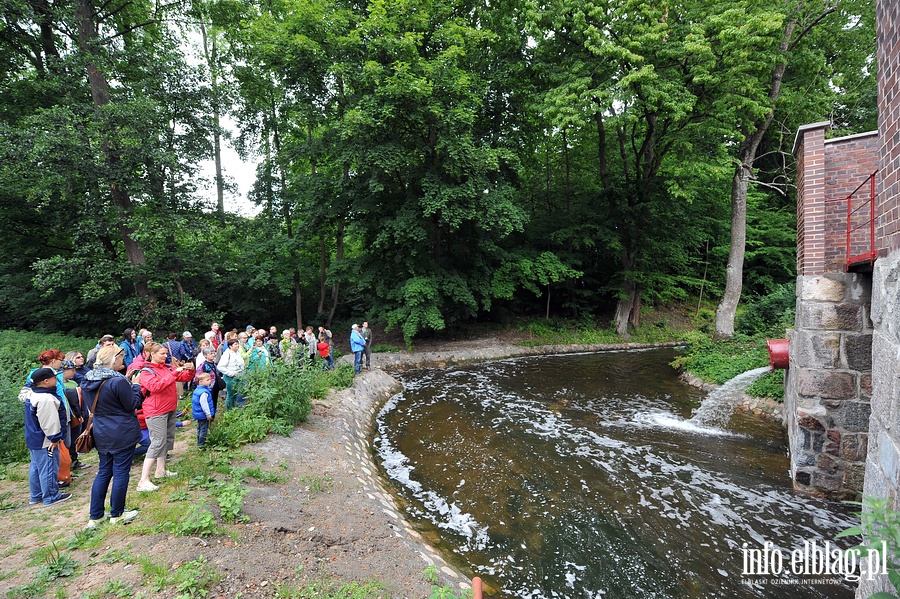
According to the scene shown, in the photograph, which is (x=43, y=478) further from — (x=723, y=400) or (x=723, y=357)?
(x=723, y=357)

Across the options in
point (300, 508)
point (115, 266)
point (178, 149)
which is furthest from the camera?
point (178, 149)

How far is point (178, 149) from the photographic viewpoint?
12812mm

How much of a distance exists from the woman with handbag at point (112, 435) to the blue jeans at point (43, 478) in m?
1.21

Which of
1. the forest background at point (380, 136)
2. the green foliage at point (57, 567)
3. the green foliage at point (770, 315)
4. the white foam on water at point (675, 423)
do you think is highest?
the forest background at point (380, 136)

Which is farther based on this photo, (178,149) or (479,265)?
(479,265)

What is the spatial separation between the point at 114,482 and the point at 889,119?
7264 millimetres

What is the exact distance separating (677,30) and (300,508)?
1793 centimetres

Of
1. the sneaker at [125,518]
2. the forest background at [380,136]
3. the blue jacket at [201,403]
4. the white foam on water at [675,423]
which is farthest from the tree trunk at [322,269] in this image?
the sneaker at [125,518]

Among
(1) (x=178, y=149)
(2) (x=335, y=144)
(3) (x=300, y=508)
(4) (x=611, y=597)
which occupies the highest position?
(2) (x=335, y=144)

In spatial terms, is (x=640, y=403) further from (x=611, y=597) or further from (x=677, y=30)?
(x=677, y=30)

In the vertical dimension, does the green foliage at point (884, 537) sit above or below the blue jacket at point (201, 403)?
above

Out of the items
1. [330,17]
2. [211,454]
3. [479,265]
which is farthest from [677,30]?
[211,454]

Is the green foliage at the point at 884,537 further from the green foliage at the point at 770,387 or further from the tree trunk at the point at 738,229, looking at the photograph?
the tree trunk at the point at 738,229

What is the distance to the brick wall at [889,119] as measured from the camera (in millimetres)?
2697
